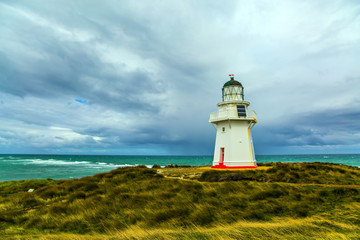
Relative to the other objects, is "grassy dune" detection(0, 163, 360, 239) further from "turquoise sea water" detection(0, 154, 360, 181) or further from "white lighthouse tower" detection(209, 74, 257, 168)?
"turquoise sea water" detection(0, 154, 360, 181)

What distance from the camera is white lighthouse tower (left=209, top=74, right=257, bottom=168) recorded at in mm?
18281

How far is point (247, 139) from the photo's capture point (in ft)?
61.6

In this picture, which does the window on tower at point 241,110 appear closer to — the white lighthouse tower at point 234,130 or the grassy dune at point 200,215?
the white lighthouse tower at point 234,130

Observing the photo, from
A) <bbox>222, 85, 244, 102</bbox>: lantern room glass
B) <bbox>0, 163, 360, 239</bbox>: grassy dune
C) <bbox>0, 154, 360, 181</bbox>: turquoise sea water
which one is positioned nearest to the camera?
<bbox>0, 163, 360, 239</bbox>: grassy dune

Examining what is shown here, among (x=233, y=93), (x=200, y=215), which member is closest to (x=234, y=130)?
(x=233, y=93)

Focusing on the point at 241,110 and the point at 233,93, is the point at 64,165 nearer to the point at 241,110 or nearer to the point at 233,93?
the point at 233,93

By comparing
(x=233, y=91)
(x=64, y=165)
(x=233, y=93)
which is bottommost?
(x=64, y=165)

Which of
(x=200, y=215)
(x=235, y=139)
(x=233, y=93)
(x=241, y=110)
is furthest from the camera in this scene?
(x=233, y=93)

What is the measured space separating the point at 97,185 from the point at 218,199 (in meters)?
7.04

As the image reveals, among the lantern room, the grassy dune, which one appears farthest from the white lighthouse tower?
the grassy dune

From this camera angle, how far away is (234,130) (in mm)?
18625

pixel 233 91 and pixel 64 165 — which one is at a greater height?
pixel 233 91

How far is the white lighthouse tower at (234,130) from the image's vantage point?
1828 centimetres

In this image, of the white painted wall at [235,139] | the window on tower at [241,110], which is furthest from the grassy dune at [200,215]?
the window on tower at [241,110]
